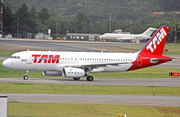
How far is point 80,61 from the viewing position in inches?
1625

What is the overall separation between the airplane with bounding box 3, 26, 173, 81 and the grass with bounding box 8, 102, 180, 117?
48.7ft

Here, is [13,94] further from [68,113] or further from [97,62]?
[97,62]

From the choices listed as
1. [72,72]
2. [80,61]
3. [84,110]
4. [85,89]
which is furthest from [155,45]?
[84,110]

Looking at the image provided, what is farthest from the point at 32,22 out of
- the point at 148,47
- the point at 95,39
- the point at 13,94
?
the point at 13,94

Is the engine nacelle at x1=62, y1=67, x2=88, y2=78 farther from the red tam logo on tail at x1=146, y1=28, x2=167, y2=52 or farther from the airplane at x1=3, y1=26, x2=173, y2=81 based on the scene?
the red tam logo on tail at x1=146, y1=28, x2=167, y2=52

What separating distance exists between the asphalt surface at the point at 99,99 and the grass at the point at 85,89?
1.84m

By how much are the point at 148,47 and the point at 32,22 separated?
14379 cm

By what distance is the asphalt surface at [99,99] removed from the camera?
26094mm

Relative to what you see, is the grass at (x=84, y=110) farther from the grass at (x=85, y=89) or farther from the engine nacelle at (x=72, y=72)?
the engine nacelle at (x=72, y=72)

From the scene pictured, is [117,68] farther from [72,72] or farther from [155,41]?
[72,72]

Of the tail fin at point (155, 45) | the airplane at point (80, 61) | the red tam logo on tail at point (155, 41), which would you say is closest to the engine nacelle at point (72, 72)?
the airplane at point (80, 61)

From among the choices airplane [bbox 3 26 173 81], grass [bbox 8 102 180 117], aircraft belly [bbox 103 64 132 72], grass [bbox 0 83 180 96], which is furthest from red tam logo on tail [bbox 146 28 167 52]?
grass [bbox 8 102 180 117]

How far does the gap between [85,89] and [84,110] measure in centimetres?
952

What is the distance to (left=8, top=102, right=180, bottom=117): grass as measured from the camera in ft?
71.6
